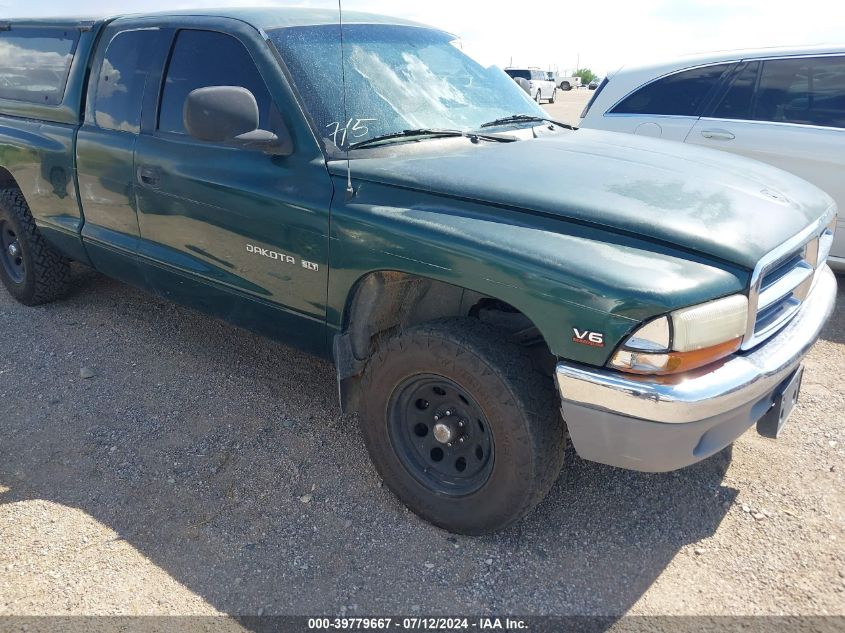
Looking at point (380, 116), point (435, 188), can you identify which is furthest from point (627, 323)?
point (380, 116)

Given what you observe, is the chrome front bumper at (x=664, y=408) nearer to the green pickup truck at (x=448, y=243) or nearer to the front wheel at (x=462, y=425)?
the green pickup truck at (x=448, y=243)

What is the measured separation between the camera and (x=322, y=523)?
2699 millimetres

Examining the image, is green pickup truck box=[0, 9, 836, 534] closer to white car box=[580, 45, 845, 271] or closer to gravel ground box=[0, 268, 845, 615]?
gravel ground box=[0, 268, 845, 615]

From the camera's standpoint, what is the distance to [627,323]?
1993mm

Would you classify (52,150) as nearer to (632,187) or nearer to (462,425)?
(462,425)

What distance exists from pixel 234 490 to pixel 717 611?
1.90 metres

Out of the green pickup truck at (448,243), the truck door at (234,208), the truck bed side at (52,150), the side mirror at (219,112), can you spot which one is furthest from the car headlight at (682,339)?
the truck bed side at (52,150)

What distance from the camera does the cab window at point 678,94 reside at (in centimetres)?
530

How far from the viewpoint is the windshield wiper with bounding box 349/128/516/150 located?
2779mm

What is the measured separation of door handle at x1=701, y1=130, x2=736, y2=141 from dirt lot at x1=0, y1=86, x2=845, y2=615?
2.17 metres

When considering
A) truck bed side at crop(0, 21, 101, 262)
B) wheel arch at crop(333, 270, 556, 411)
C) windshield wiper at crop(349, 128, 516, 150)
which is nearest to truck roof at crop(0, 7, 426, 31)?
truck bed side at crop(0, 21, 101, 262)

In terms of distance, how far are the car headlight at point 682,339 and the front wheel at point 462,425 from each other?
1.27ft

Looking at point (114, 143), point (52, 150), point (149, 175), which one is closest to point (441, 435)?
point (149, 175)

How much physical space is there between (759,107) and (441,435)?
4077mm
